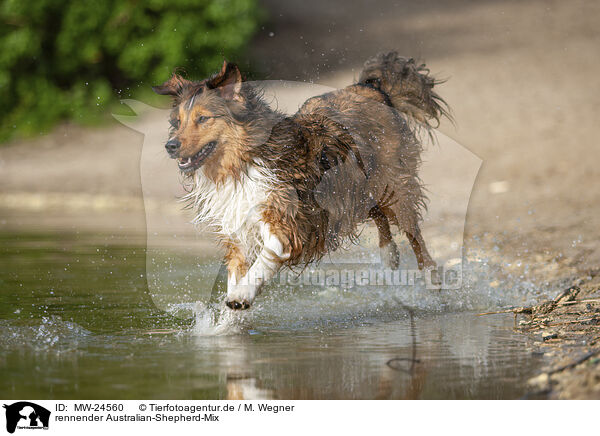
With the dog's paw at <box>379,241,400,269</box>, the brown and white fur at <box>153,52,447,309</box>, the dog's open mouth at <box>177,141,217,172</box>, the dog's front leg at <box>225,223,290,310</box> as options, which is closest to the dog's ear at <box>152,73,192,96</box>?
the brown and white fur at <box>153,52,447,309</box>

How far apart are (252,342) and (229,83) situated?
1.68m

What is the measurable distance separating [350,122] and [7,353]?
9.65 feet

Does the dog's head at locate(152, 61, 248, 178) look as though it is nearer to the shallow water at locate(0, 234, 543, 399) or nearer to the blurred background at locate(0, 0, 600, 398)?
the blurred background at locate(0, 0, 600, 398)

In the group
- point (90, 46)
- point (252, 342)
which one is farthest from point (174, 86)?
point (90, 46)

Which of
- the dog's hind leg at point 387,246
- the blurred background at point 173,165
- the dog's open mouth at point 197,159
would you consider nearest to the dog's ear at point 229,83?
the dog's open mouth at point 197,159

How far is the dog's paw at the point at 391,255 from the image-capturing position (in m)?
6.64

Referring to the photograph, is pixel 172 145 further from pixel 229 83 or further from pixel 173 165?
pixel 173 165

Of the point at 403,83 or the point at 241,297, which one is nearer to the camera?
the point at 241,297

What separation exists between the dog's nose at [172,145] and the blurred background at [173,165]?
1.05 metres

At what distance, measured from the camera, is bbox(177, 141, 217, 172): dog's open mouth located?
4863 mm

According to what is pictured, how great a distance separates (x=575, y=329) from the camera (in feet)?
15.4

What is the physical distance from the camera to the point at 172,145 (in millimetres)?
4699

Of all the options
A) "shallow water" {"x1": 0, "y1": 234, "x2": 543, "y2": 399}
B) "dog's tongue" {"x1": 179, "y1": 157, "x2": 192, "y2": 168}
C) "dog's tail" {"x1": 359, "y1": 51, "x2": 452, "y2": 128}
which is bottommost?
"shallow water" {"x1": 0, "y1": 234, "x2": 543, "y2": 399}

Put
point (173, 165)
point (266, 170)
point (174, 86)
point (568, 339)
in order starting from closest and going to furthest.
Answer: point (568, 339)
point (266, 170)
point (174, 86)
point (173, 165)
